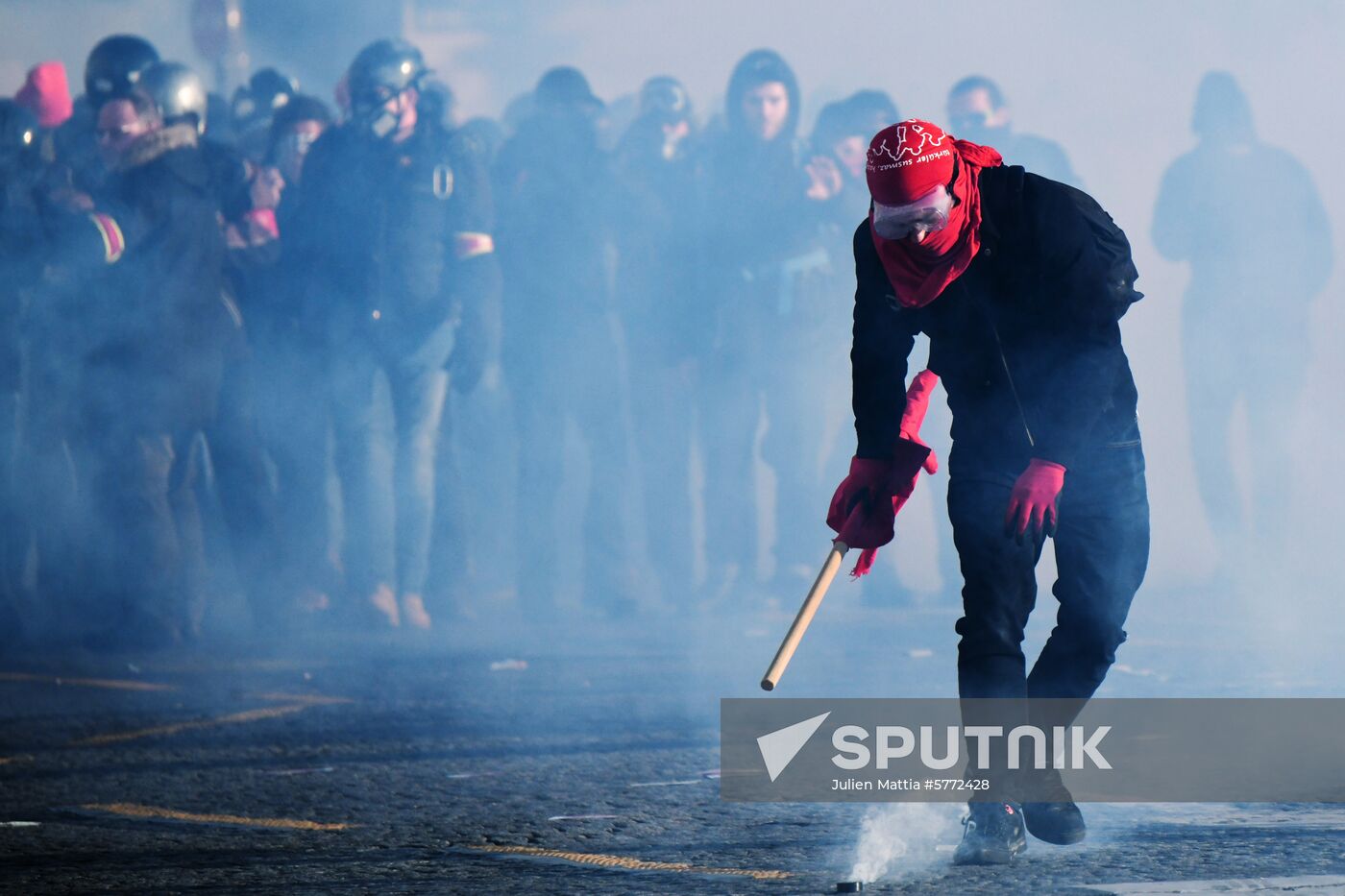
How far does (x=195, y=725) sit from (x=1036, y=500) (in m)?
3.37

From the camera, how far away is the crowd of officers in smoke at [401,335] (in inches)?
326

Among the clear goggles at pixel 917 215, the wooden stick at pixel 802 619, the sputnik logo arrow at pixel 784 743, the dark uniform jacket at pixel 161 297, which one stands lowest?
the sputnik logo arrow at pixel 784 743

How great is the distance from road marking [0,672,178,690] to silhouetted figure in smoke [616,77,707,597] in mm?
2921

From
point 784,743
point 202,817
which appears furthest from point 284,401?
point 202,817

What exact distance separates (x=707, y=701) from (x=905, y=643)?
1661 mm

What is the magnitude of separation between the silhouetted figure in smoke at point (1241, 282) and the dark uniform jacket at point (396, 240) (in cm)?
336

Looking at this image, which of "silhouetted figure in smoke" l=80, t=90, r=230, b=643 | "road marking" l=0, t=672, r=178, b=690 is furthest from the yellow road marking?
"silhouetted figure in smoke" l=80, t=90, r=230, b=643

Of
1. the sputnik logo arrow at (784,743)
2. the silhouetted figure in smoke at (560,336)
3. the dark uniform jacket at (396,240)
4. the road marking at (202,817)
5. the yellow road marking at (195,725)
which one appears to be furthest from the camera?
the silhouetted figure in smoke at (560,336)

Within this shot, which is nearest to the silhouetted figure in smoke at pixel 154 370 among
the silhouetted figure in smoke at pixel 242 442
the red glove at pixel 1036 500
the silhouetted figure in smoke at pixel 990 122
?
the silhouetted figure in smoke at pixel 242 442

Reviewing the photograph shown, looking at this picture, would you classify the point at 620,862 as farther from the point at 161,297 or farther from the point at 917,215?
the point at 161,297

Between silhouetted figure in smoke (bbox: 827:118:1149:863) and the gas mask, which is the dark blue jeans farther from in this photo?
the gas mask

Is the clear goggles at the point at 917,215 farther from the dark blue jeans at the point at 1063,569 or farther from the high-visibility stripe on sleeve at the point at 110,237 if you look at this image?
the high-visibility stripe on sleeve at the point at 110,237

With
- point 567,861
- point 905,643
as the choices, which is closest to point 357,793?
point 567,861

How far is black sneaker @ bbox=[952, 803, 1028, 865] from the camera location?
3.73 m
